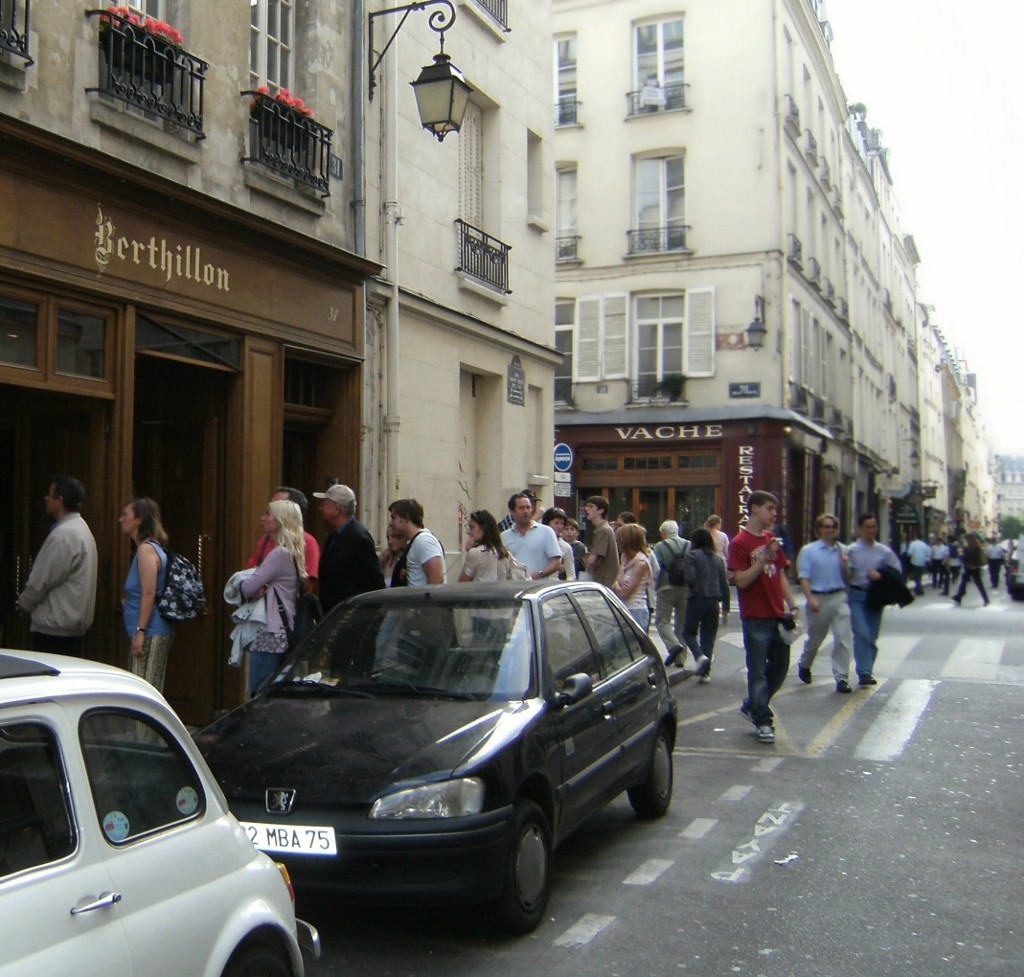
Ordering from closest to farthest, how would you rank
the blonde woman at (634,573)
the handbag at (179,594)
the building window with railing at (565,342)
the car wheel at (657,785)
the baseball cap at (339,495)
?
the car wheel at (657,785)
the handbag at (179,594)
the baseball cap at (339,495)
the blonde woman at (634,573)
the building window with railing at (565,342)

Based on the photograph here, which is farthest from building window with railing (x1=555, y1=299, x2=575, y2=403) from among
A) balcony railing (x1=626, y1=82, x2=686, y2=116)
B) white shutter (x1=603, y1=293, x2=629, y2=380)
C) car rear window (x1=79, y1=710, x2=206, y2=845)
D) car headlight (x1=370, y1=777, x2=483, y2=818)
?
car rear window (x1=79, y1=710, x2=206, y2=845)

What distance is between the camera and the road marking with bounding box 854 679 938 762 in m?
9.44

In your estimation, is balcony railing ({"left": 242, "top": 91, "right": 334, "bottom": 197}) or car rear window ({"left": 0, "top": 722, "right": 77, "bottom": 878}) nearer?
car rear window ({"left": 0, "top": 722, "right": 77, "bottom": 878})

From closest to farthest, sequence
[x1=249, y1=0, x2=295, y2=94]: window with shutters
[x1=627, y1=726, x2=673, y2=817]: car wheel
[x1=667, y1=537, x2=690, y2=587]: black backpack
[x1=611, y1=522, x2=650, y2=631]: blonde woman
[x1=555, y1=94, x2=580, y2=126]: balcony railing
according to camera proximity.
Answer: [x1=627, y1=726, x2=673, y2=817]: car wheel → [x1=249, y1=0, x2=295, y2=94]: window with shutters → [x1=611, y1=522, x2=650, y2=631]: blonde woman → [x1=667, y1=537, x2=690, y2=587]: black backpack → [x1=555, y1=94, x2=580, y2=126]: balcony railing

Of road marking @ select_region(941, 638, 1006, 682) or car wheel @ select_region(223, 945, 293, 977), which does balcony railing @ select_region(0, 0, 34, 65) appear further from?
road marking @ select_region(941, 638, 1006, 682)

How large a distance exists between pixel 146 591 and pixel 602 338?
23110 millimetres

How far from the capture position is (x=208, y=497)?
10.4 metres

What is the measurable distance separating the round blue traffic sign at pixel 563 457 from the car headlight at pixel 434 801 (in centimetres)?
1142

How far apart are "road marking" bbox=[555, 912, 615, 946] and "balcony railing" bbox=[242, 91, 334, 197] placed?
23.7 feet

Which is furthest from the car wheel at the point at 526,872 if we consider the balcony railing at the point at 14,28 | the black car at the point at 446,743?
the balcony railing at the point at 14,28

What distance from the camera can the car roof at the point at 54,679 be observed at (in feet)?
9.09

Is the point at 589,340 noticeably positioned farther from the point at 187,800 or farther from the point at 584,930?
the point at 187,800

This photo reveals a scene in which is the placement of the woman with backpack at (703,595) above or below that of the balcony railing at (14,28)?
below

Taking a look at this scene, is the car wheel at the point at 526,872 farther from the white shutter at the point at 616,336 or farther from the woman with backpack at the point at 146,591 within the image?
the white shutter at the point at 616,336
